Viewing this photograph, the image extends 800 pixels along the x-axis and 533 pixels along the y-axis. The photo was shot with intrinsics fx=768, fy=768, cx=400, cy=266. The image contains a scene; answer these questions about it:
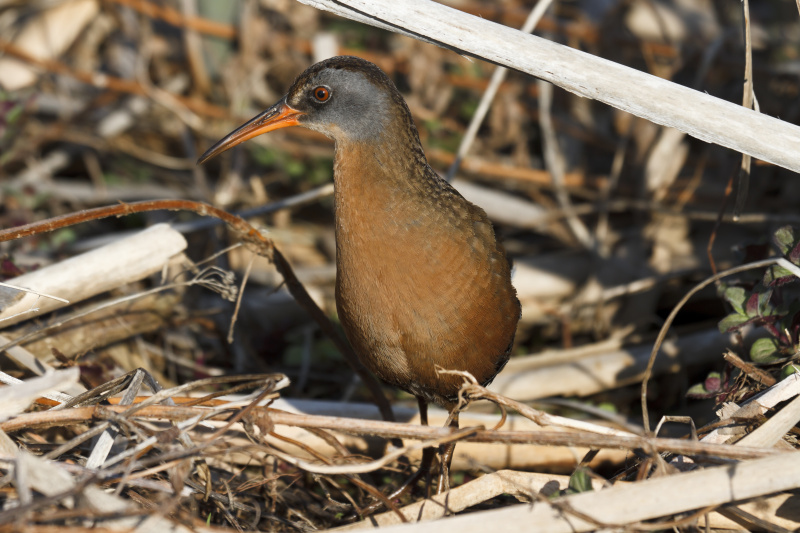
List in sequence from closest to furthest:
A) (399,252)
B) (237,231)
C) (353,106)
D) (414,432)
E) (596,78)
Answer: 1. (414,432)
2. (596,78)
3. (399,252)
4. (353,106)
5. (237,231)

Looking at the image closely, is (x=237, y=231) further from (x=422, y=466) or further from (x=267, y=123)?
(x=422, y=466)

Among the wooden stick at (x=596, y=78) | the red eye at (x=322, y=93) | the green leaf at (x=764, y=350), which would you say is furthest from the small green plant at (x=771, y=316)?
the red eye at (x=322, y=93)

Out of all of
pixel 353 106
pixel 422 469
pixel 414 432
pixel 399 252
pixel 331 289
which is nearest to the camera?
pixel 414 432

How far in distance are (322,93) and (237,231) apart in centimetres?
54

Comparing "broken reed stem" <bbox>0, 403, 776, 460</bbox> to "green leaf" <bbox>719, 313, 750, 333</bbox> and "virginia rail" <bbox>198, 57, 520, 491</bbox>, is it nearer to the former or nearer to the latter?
"virginia rail" <bbox>198, 57, 520, 491</bbox>

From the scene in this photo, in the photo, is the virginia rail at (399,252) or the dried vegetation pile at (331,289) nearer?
the dried vegetation pile at (331,289)

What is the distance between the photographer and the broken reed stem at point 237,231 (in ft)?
7.17

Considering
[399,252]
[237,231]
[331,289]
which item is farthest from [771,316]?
[331,289]

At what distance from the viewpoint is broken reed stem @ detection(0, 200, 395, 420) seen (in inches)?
86.0

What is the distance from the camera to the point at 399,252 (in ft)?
7.50

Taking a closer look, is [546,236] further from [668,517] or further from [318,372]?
[668,517]

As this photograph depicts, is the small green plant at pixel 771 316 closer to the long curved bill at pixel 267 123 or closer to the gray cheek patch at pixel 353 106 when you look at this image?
the gray cheek patch at pixel 353 106

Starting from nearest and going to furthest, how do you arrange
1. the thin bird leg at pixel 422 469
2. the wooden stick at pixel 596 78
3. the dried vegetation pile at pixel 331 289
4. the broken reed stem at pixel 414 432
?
the broken reed stem at pixel 414 432
the dried vegetation pile at pixel 331 289
the wooden stick at pixel 596 78
the thin bird leg at pixel 422 469

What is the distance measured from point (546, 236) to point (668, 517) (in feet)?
9.24
